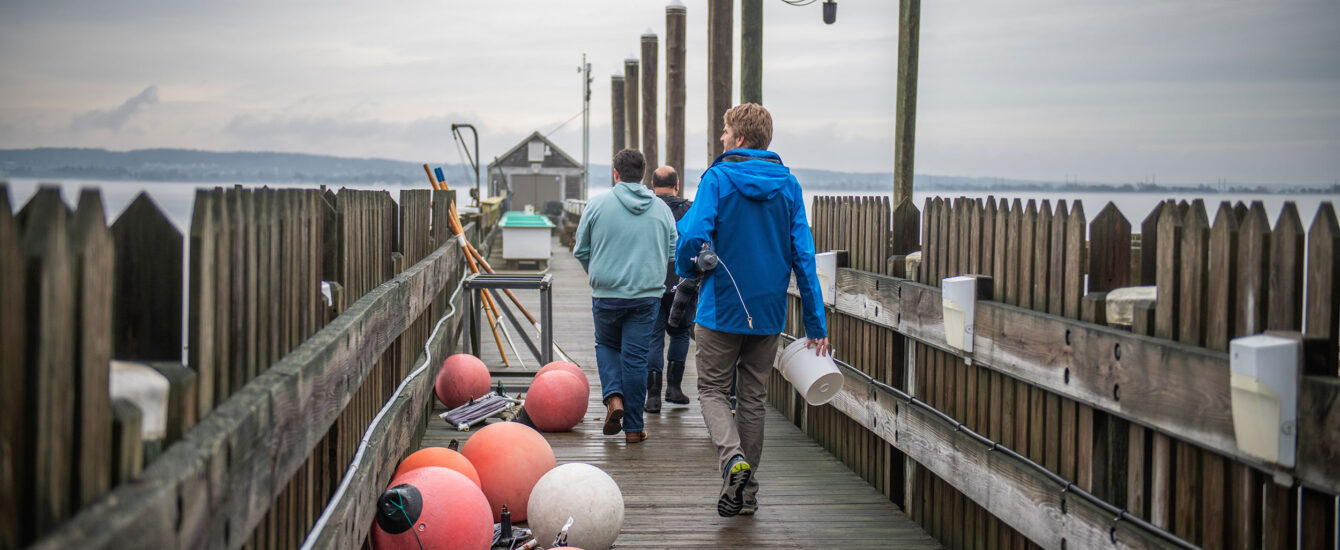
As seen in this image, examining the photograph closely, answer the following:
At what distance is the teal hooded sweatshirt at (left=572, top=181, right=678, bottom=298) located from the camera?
711cm

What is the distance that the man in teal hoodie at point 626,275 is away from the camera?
23.4ft

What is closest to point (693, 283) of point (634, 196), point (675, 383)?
point (634, 196)

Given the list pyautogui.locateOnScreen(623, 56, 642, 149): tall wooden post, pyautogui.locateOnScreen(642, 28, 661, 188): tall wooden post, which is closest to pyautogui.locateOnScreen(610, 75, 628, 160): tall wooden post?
pyautogui.locateOnScreen(623, 56, 642, 149): tall wooden post

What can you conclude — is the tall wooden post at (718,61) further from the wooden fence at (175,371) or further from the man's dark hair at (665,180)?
the wooden fence at (175,371)

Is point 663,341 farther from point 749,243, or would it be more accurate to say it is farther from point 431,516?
point 431,516

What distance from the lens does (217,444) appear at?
7.09 ft

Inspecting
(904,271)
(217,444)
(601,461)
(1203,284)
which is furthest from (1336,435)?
(601,461)

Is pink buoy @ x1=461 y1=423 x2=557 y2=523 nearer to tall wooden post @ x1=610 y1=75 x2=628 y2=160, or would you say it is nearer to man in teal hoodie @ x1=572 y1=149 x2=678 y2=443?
man in teal hoodie @ x1=572 y1=149 x2=678 y2=443

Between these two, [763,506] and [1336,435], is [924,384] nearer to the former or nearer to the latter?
[763,506]

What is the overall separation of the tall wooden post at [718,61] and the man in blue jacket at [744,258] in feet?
29.9

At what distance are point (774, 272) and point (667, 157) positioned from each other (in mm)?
15727

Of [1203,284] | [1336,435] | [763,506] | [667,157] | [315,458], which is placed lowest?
[763,506]

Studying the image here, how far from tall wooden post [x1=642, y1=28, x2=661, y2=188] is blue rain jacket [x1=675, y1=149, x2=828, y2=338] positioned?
66.5ft

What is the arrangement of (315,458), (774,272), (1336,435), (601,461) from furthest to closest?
(601,461) < (774,272) < (315,458) < (1336,435)
